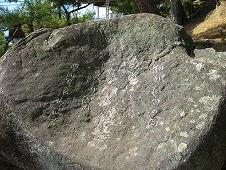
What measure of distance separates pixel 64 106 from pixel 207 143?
118 cm

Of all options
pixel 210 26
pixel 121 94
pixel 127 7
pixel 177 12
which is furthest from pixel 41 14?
pixel 121 94

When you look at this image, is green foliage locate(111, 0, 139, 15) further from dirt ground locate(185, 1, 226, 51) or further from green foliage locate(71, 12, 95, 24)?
dirt ground locate(185, 1, 226, 51)

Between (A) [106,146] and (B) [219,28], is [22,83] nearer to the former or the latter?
(A) [106,146]

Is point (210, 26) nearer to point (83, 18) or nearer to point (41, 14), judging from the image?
point (83, 18)

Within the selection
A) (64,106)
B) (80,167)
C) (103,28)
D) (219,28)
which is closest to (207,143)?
(80,167)

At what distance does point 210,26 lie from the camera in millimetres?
9164

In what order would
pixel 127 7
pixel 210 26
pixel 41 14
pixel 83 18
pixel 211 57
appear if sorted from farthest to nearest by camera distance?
pixel 127 7
pixel 210 26
pixel 83 18
pixel 41 14
pixel 211 57

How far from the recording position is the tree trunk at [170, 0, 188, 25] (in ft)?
31.3

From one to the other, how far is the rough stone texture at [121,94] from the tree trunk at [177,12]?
669 centimetres

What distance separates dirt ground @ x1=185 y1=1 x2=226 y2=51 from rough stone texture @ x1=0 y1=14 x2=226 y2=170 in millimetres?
5049

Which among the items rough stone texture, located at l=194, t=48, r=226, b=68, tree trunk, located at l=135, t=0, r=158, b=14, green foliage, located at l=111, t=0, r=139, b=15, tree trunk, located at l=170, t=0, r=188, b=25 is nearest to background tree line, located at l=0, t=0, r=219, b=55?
tree trunk, located at l=135, t=0, r=158, b=14

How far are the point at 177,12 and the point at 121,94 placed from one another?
7.53 m

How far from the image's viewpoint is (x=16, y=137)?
9.37 ft

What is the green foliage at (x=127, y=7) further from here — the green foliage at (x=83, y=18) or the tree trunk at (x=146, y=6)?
the tree trunk at (x=146, y=6)
